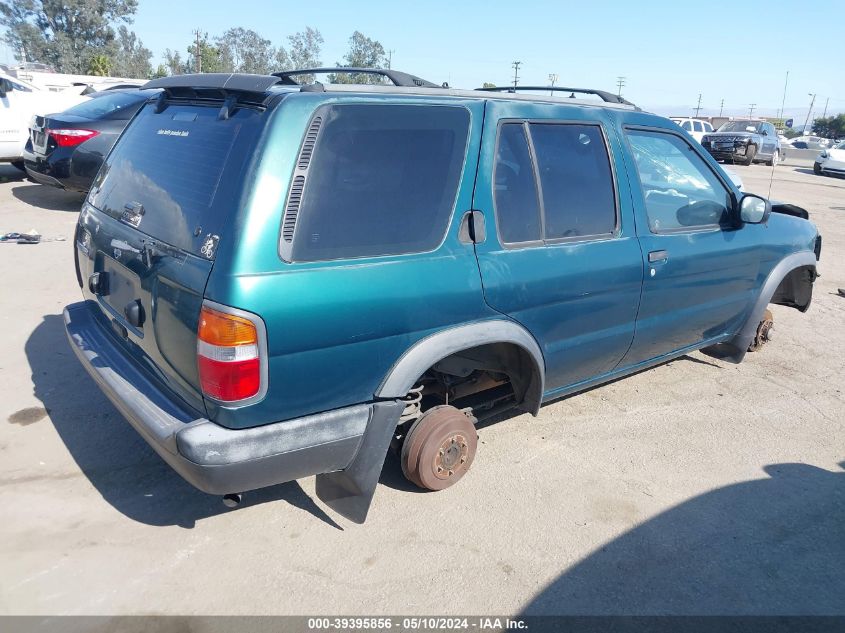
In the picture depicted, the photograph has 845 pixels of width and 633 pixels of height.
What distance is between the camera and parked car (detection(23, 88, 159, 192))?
28.8 feet

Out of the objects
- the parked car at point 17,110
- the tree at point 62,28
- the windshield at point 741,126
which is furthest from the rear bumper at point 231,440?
the tree at point 62,28

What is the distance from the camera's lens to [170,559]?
2906 millimetres

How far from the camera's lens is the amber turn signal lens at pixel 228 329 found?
2.40m

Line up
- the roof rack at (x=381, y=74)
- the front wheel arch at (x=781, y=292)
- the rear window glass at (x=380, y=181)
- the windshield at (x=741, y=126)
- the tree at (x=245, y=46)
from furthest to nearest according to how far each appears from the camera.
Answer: the tree at (x=245, y=46) < the windshield at (x=741, y=126) < the front wheel arch at (x=781, y=292) < the roof rack at (x=381, y=74) < the rear window glass at (x=380, y=181)

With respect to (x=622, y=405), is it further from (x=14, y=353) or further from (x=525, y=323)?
(x=14, y=353)

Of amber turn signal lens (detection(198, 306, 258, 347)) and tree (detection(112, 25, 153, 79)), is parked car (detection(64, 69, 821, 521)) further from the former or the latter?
tree (detection(112, 25, 153, 79))

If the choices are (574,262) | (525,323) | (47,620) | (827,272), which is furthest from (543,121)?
(827,272)

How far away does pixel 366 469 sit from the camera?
2.87m

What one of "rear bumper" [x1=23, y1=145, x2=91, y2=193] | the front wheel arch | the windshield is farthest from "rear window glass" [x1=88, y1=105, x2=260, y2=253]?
the windshield

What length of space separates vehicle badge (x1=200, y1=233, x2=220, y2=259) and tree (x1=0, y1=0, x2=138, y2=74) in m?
70.8

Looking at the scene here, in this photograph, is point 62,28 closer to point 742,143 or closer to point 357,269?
point 742,143

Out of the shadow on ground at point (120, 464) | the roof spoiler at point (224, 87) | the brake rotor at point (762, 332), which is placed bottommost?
the shadow on ground at point (120, 464)

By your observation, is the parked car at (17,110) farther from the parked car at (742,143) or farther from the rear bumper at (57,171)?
the parked car at (742,143)

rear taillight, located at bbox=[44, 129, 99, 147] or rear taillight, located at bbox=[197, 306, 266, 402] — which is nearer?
rear taillight, located at bbox=[197, 306, 266, 402]
